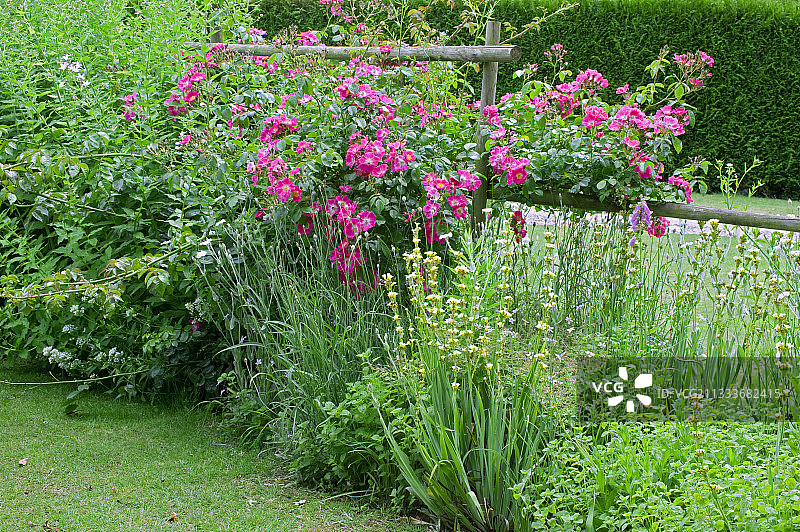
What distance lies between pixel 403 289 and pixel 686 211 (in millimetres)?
1371

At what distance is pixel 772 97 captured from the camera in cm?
965

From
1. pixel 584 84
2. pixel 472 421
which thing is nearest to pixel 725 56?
pixel 584 84

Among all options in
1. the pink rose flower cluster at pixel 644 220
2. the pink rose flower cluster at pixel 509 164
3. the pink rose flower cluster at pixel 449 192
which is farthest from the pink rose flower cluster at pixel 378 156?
the pink rose flower cluster at pixel 644 220

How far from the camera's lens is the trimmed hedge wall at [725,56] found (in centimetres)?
962

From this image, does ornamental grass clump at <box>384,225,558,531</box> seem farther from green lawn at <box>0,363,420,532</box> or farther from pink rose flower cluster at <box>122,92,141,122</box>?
pink rose flower cluster at <box>122,92,141,122</box>

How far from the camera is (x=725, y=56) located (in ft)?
32.1

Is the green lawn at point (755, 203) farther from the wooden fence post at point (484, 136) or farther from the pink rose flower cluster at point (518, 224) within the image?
the pink rose flower cluster at point (518, 224)

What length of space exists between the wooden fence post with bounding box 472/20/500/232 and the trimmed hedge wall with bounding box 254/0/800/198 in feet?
20.1

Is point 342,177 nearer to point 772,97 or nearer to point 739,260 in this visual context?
point 739,260

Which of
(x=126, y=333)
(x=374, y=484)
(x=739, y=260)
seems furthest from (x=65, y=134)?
(x=739, y=260)

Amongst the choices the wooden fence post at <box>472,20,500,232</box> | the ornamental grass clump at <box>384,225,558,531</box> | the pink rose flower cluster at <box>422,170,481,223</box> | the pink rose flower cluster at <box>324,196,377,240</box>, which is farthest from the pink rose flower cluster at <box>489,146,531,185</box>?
the ornamental grass clump at <box>384,225,558,531</box>

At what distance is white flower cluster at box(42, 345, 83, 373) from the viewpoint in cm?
365

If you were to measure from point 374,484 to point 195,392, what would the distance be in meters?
1.34

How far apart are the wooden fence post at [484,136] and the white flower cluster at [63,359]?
2.04 m
